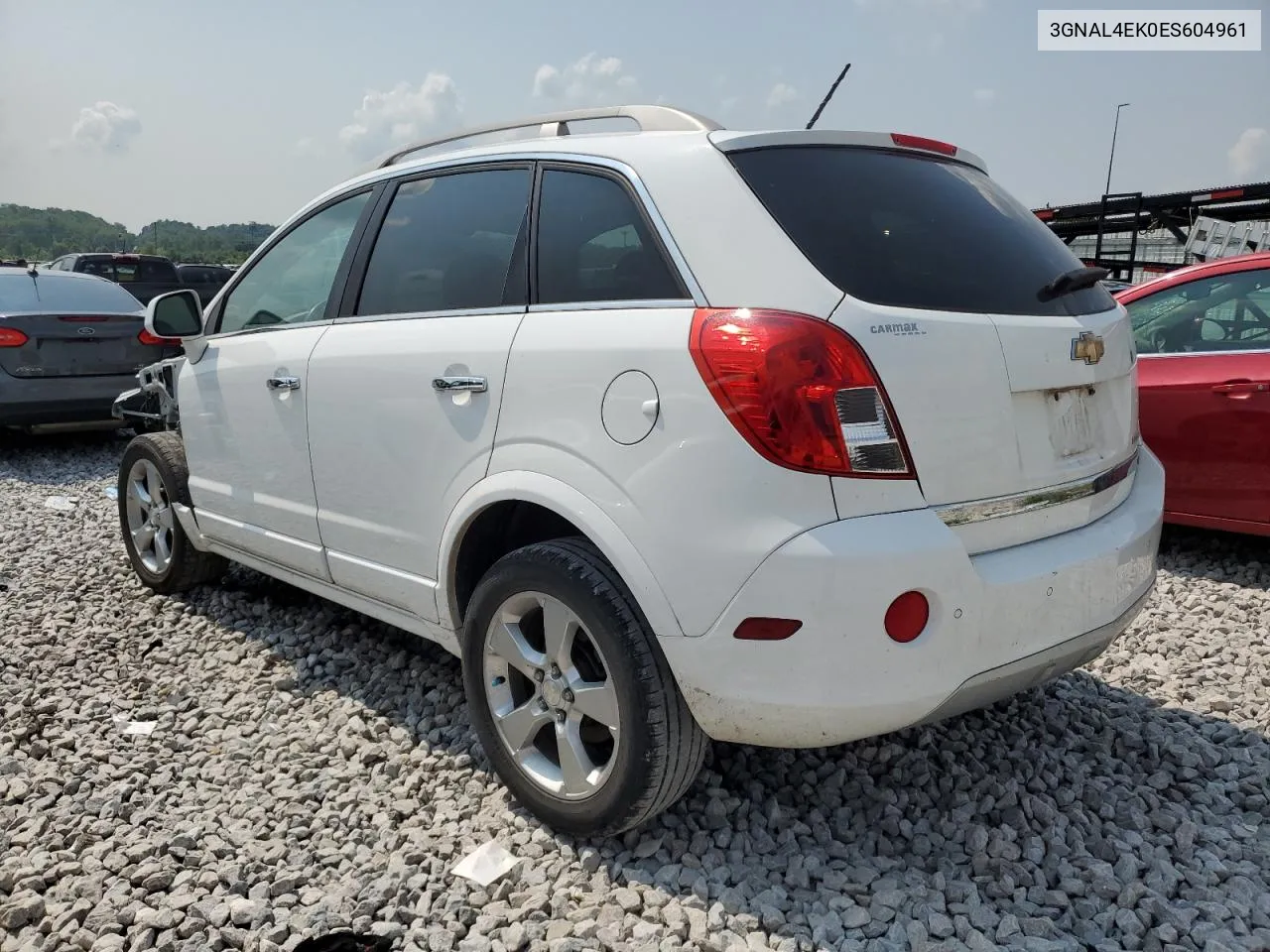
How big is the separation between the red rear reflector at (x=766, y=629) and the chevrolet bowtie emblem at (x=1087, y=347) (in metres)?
1.03

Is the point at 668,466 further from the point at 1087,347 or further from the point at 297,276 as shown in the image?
the point at 297,276

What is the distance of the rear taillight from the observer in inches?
82.7

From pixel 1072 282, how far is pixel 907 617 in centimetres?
111

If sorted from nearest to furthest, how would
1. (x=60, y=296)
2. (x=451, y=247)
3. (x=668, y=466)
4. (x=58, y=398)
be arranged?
(x=668, y=466)
(x=451, y=247)
(x=58, y=398)
(x=60, y=296)

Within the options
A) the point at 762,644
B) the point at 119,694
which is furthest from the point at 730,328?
the point at 119,694

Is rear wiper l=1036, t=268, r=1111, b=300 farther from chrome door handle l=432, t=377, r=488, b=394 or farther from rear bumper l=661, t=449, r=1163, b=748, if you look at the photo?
chrome door handle l=432, t=377, r=488, b=394

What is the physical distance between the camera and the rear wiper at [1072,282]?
2.54 metres

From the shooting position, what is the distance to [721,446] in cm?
213

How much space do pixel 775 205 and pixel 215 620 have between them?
10.7ft

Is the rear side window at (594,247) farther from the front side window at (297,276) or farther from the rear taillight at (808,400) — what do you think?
the front side window at (297,276)

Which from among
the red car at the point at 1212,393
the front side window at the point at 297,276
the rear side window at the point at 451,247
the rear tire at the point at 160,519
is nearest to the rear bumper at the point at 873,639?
the rear side window at the point at 451,247

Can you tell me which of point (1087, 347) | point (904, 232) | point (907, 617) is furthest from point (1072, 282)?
point (907, 617)

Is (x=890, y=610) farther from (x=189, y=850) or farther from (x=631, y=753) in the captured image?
(x=189, y=850)

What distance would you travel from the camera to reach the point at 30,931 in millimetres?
2412
